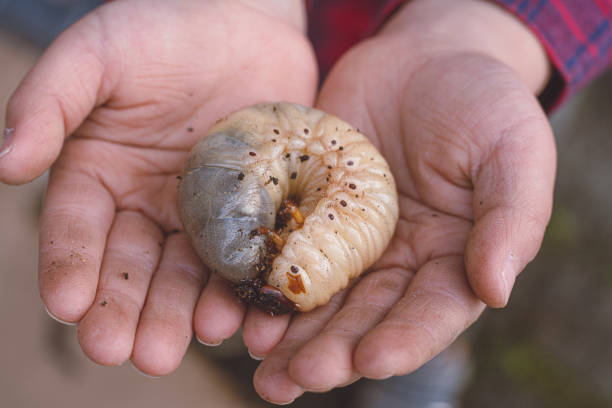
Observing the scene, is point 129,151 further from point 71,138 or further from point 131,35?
point 131,35

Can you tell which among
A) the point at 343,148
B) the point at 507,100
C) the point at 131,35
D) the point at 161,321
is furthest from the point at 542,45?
the point at 161,321

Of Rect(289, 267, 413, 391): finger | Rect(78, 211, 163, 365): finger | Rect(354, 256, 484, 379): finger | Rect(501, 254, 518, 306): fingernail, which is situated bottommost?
Rect(78, 211, 163, 365): finger

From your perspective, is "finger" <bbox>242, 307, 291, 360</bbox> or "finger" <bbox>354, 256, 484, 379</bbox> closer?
"finger" <bbox>354, 256, 484, 379</bbox>

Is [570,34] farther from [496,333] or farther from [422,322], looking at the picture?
[496,333]

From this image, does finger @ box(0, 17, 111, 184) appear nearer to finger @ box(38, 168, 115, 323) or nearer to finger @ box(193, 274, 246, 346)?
finger @ box(38, 168, 115, 323)

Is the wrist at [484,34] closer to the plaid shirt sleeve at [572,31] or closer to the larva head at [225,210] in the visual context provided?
the plaid shirt sleeve at [572,31]

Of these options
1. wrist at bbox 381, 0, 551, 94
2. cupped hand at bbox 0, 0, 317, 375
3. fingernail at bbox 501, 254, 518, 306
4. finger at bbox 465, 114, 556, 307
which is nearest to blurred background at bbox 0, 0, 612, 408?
wrist at bbox 381, 0, 551, 94
